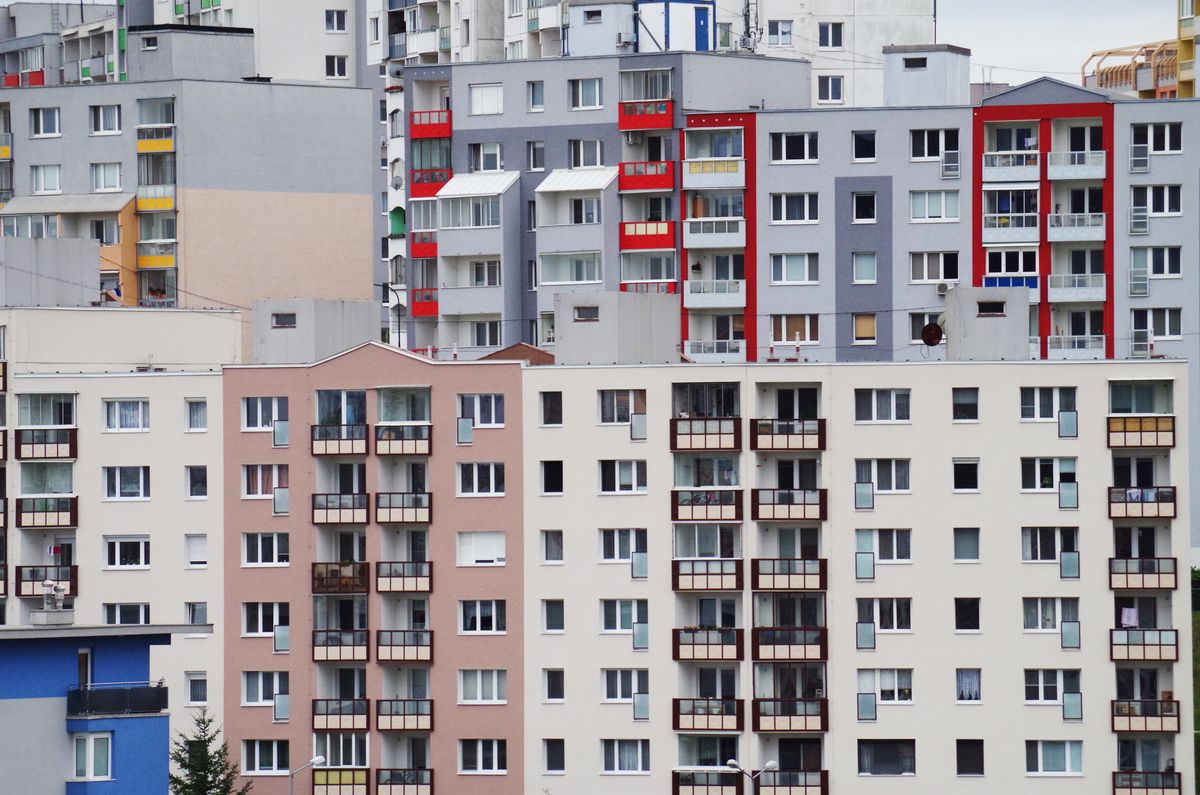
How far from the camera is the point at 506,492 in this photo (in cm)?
9219

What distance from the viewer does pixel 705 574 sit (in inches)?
3570

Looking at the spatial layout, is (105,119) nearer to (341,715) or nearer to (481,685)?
(341,715)

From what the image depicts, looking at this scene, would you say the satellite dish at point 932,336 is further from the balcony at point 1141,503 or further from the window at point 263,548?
the window at point 263,548

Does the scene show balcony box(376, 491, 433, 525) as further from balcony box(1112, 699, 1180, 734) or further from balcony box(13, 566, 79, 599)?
balcony box(1112, 699, 1180, 734)

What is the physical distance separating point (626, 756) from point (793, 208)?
37.8m

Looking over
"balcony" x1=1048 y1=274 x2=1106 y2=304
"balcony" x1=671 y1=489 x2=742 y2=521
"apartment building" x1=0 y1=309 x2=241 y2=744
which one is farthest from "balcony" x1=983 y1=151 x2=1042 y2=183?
"apartment building" x1=0 y1=309 x2=241 y2=744

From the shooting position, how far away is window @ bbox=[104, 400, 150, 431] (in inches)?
3757

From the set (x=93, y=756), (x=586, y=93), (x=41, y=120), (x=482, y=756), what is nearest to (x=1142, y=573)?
(x=482, y=756)

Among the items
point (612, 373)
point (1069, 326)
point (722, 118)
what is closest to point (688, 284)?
point (722, 118)

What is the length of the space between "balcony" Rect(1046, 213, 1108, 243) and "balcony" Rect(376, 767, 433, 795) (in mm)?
42323

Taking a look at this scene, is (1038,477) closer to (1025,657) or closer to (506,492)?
(1025,657)

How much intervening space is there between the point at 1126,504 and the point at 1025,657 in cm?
572

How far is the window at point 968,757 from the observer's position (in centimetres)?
8944

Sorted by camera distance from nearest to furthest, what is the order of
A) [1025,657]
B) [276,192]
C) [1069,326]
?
[1025,657] → [1069,326] → [276,192]
